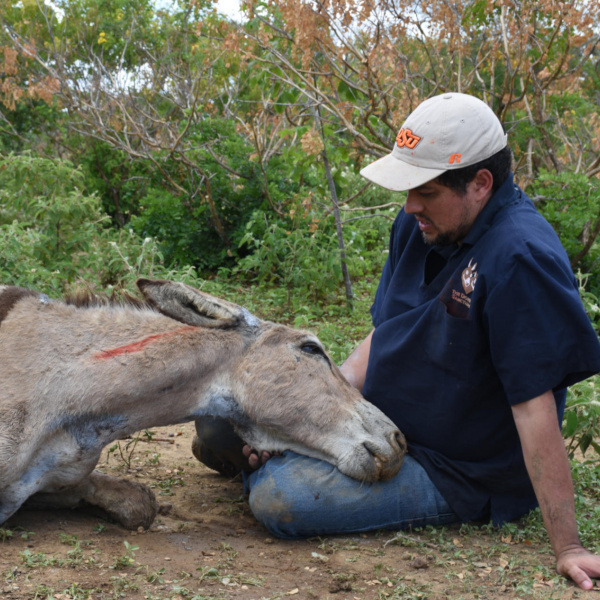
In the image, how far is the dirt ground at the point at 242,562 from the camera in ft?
9.39

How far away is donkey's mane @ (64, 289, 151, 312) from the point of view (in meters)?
3.57

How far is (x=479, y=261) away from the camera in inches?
127

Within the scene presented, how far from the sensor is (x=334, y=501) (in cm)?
347

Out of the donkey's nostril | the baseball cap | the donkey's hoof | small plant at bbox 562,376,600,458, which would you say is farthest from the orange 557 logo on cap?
the donkey's hoof

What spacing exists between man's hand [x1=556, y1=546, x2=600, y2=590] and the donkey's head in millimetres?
807

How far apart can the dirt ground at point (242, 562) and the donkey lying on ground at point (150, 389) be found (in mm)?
180

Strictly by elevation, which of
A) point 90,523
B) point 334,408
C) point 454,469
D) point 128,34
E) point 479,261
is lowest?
point 90,523

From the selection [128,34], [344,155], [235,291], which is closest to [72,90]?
[128,34]

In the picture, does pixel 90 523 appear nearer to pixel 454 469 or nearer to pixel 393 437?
pixel 393 437

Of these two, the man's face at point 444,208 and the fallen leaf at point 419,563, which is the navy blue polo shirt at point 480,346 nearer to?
the man's face at point 444,208

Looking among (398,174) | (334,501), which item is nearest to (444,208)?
(398,174)

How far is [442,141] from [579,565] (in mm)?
1773

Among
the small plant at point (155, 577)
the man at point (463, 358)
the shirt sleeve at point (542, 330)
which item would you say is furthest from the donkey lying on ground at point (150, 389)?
the shirt sleeve at point (542, 330)

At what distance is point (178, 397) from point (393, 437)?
3.23 feet
